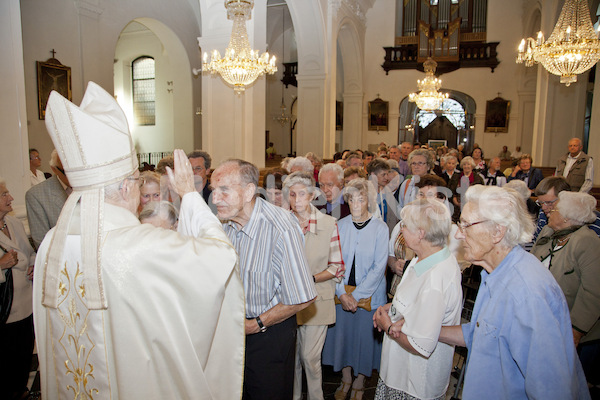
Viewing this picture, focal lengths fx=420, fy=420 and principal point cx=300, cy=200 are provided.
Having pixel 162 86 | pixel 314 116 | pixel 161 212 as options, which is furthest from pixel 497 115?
pixel 161 212

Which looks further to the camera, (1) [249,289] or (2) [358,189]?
(2) [358,189]

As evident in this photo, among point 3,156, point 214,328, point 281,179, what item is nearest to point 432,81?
point 281,179

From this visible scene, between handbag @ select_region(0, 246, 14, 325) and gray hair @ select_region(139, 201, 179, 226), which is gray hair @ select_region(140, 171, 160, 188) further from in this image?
handbag @ select_region(0, 246, 14, 325)

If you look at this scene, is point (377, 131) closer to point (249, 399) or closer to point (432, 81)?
point (432, 81)

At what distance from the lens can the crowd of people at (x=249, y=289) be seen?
156cm

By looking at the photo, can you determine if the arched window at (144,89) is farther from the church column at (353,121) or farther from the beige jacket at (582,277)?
the beige jacket at (582,277)

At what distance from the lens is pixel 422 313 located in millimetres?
2061

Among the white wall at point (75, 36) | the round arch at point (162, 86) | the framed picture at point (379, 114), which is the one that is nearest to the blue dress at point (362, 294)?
the white wall at point (75, 36)

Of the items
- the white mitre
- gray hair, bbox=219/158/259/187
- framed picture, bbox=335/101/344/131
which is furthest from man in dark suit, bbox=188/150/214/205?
framed picture, bbox=335/101/344/131

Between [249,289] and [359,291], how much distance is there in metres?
1.26

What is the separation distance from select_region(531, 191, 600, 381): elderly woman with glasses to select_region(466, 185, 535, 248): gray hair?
A: 1.36 metres

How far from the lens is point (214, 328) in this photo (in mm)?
1680

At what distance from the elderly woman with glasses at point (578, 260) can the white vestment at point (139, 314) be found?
8.04 ft

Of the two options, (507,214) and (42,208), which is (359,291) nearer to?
(507,214)
